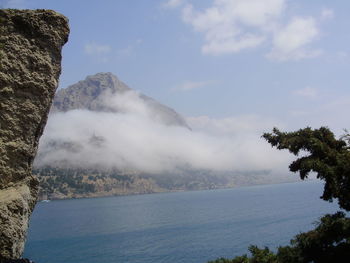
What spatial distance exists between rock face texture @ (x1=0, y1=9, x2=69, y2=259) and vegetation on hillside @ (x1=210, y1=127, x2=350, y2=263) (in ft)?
35.6

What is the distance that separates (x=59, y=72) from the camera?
12047mm

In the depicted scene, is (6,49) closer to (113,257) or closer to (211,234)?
(113,257)

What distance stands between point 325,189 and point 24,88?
12.3 meters

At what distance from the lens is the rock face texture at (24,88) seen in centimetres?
1041

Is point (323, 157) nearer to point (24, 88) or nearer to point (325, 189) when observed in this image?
point (325, 189)

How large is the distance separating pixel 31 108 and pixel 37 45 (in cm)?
219

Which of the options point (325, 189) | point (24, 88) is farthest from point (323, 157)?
point (24, 88)

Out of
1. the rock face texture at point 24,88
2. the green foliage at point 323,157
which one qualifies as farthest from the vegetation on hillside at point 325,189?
the rock face texture at point 24,88

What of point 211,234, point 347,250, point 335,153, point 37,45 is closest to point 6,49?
point 37,45

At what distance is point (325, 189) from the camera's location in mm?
14422

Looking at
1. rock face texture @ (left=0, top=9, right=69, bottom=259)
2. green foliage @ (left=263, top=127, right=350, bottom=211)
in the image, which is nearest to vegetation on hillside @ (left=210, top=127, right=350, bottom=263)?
green foliage @ (left=263, top=127, right=350, bottom=211)

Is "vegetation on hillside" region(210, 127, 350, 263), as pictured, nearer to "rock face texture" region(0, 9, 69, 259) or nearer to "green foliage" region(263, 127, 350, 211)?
"green foliage" region(263, 127, 350, 211)

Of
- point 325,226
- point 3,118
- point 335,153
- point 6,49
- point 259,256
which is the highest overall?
point 6,49

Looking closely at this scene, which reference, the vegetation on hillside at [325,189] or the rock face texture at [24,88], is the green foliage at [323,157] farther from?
the rock face texture at [24,88]
